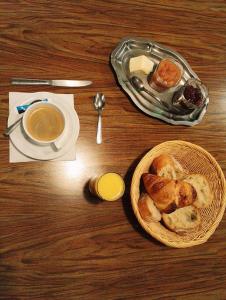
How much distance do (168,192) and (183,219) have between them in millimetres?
115

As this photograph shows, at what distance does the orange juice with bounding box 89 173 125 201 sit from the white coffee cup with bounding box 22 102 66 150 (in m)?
0.15

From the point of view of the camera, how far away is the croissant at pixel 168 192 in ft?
2.57

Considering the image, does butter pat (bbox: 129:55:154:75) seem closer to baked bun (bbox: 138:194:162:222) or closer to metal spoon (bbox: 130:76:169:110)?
metal spoon (bbox: 130:76:169:110)

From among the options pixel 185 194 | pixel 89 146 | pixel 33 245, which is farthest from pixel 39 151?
pixel 185 194

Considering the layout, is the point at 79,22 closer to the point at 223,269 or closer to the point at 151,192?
the point at 151,192

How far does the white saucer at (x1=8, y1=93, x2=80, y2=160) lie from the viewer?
2.60 feet

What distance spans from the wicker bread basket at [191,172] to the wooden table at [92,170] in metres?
0.06

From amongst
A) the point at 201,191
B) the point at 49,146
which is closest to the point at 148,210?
the point at 201,191

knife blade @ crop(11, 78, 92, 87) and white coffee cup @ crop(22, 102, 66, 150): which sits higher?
knife blade @ crop(11, 78, 92, 87)

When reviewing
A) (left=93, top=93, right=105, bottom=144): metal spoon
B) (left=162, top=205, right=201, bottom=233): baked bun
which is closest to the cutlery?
(left=93, top=93, right=105, bottom=144): metal spoon

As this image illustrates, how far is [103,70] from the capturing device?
3.00 ft

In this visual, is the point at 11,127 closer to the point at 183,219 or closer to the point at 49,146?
the point at 49,146

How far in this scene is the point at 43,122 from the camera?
80 cm

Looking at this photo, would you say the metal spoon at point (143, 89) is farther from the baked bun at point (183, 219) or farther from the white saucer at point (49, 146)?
the baked bun at point (183, 219)
